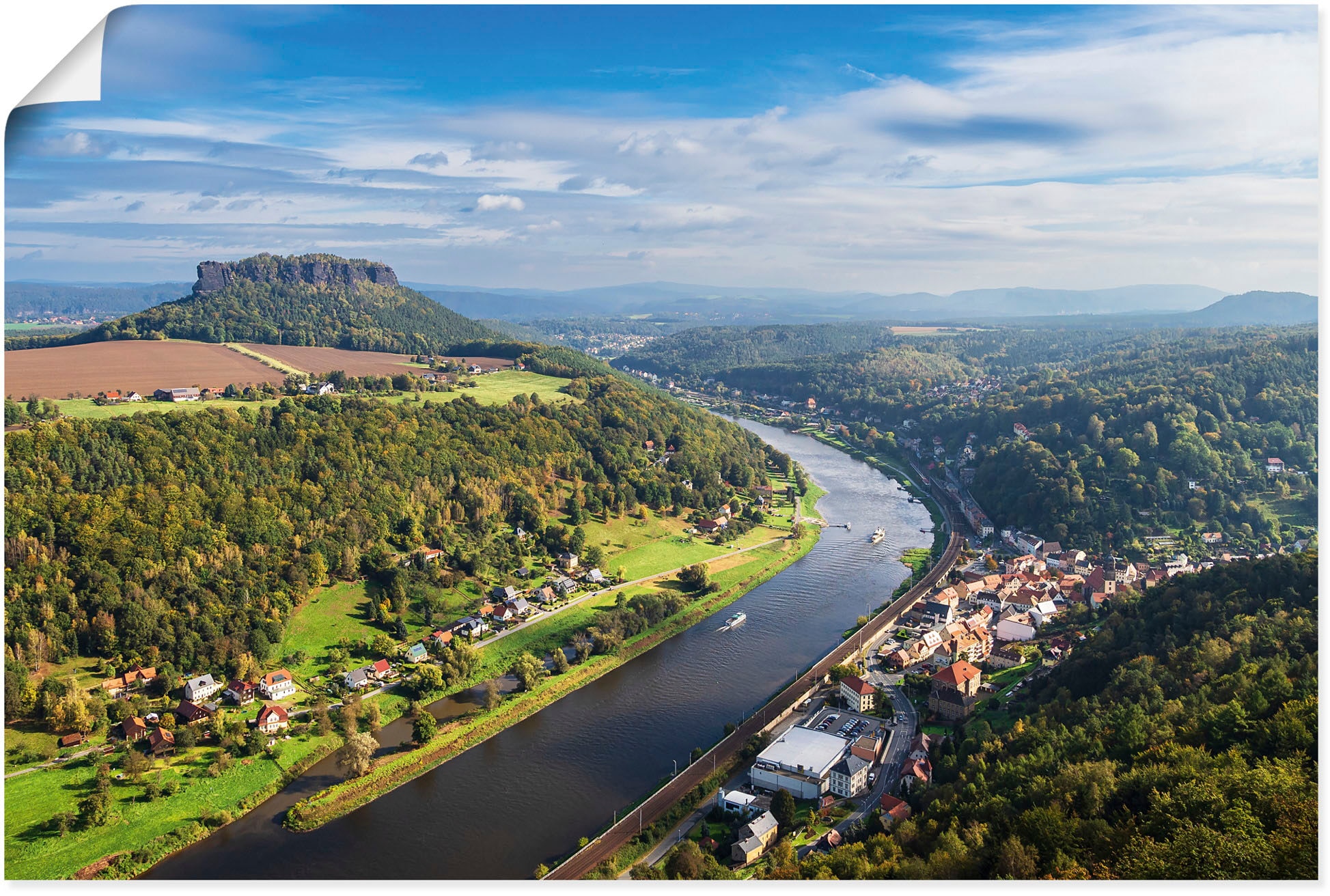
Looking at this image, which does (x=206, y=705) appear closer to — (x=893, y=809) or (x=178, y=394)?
(x=178, y=394)

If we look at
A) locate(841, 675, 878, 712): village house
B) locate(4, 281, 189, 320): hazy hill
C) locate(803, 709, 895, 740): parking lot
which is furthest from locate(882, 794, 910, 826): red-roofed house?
locate(4, 281, 189, 320): hazy hill

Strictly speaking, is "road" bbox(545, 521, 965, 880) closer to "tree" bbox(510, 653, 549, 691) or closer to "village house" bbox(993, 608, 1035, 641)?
"village house" bbox(993, 608, 1035, 641)

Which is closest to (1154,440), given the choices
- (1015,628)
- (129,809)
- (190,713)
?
(1015,628)

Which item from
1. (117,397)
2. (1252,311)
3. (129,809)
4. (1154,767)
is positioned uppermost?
(1252,311)

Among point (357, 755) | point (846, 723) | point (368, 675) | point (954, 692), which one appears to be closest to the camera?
point (357, 755)

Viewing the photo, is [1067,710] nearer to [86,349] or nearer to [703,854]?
[703,854]

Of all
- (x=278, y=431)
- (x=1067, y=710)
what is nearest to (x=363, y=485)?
(x=278, y=431)

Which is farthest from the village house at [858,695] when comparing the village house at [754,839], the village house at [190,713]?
the village house at [190,713]
